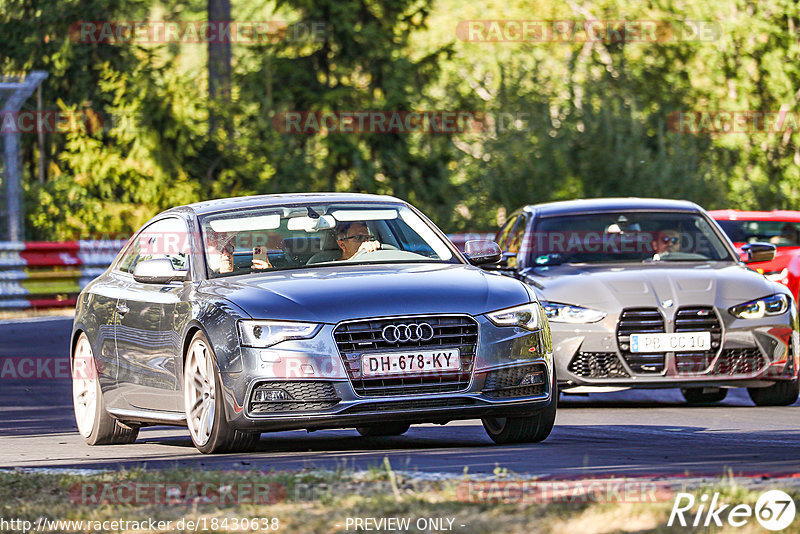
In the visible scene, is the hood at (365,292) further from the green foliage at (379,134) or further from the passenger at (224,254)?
the green foliage at (379,134)

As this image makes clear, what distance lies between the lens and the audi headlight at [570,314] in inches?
507

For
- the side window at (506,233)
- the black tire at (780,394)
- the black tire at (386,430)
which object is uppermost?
the side window at (506,233)

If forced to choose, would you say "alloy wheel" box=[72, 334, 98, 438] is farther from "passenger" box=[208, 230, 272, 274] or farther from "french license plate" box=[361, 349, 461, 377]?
"french license plate" box=[361, 349, 461, 377]

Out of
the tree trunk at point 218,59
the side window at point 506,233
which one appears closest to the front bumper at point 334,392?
the side window at point 506,233

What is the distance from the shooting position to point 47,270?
27.0 m

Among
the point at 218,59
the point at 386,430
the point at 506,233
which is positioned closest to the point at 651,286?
the point at 386,430

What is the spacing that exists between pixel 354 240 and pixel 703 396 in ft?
17.4

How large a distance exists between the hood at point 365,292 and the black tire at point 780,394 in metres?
4.10

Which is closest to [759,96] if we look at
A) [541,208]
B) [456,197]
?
[456,197]

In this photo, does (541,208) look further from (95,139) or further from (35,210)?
(95,139)

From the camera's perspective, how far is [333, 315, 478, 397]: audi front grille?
903cm

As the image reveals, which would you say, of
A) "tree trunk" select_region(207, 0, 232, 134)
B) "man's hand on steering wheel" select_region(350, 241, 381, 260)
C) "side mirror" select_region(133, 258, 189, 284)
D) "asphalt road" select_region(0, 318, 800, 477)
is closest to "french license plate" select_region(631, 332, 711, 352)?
"asphalt road" select_region(0, 318, 800, 477)

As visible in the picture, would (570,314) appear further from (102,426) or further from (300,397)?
(300,397)

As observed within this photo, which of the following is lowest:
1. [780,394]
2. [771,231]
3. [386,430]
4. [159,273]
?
[780,394]
